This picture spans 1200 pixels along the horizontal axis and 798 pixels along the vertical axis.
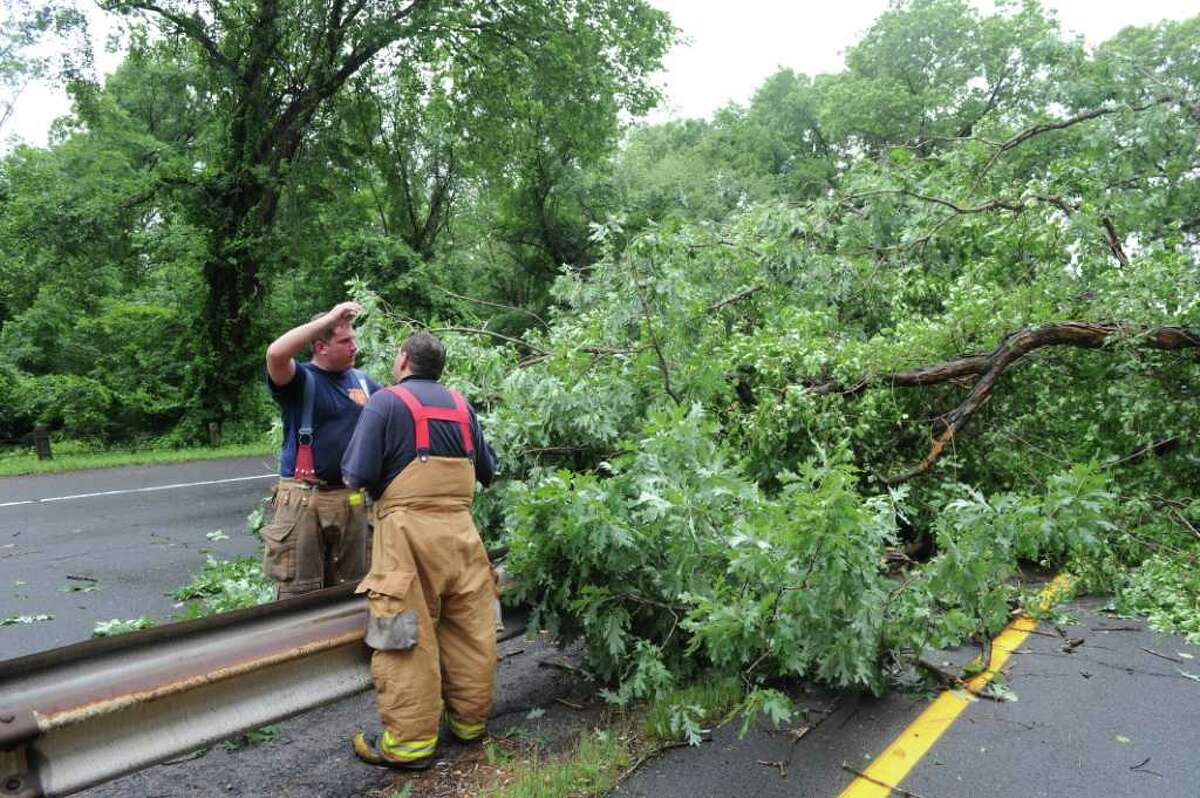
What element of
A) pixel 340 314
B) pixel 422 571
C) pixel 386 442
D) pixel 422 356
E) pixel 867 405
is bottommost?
pixel 422 571

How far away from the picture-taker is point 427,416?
347cm

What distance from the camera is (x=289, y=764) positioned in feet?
10.9

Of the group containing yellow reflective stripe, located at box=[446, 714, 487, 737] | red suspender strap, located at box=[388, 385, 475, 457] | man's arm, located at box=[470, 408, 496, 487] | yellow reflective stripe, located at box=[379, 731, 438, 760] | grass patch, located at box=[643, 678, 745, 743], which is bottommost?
grass patch, located at box=[643, 678, 745, 743]

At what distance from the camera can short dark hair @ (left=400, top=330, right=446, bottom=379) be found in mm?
3598

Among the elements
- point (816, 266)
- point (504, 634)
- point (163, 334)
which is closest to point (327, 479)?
point (504, 634)

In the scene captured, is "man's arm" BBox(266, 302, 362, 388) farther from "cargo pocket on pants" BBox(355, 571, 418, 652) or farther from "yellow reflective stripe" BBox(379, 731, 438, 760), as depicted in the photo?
"yellow reflective stripe" BBox(379, 731, 438, 760)

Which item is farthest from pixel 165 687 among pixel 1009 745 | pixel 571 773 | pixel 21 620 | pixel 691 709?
pixel 21 620

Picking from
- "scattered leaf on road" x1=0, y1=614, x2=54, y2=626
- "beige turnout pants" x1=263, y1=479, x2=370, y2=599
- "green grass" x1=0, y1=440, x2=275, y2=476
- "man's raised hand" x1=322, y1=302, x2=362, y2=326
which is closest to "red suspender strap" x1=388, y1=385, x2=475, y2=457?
"man's raised hand" x1=322, y1=302, x2=362, y2=326

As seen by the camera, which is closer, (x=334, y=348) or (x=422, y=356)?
(x=422, y=356)

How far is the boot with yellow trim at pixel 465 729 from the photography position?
3.52 meters

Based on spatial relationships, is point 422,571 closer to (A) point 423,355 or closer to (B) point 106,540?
(A) point 423,355

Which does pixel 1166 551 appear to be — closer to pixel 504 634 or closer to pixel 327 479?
pixel 504 634

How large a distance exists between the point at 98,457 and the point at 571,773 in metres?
15.2

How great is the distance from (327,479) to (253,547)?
4468 millimetres
